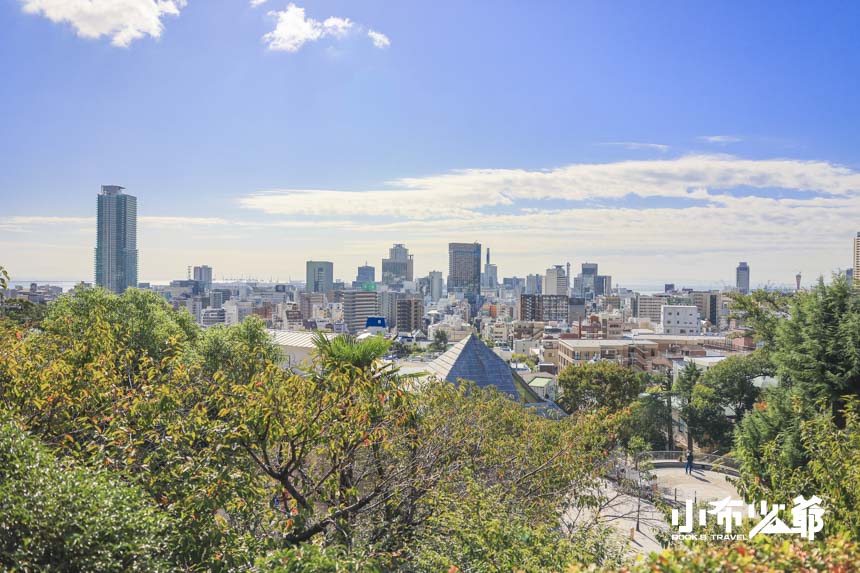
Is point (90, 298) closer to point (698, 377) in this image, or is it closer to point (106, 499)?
point (106, 499)

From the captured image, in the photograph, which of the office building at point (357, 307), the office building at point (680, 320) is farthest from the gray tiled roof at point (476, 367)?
the office building at point (357, 307)

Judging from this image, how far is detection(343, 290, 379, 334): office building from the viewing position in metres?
169

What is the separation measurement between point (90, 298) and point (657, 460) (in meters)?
24.8

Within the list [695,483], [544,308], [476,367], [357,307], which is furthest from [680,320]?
[476,367]

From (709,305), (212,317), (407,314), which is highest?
(709,305)

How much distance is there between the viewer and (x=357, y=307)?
16975 centimetres

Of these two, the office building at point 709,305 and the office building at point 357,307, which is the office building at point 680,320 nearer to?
the office building at point 709,305

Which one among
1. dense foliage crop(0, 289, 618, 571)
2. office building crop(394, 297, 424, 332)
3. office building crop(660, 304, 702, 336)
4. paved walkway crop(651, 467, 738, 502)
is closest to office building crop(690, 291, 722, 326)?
office building crop(660, 304, 702, 336)

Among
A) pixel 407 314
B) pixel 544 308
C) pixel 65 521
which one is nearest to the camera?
pixel 65 521

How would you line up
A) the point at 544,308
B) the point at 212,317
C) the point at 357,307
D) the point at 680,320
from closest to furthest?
the point at 680,320
the point at 212,317
the point at 357,307
the point at 544,308

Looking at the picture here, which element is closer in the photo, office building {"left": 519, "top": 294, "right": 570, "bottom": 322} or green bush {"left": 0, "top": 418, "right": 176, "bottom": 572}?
green bush {"left": 0, "top": 418, "right": 176, "bottom": 572}

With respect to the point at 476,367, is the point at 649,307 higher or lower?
lower

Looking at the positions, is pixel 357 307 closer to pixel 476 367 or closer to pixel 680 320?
pixel 680 320

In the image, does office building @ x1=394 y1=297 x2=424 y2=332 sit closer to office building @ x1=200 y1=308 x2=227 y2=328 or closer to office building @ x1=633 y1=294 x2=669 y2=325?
office building @ x1=200 y1=308 x2=227 y2=328
